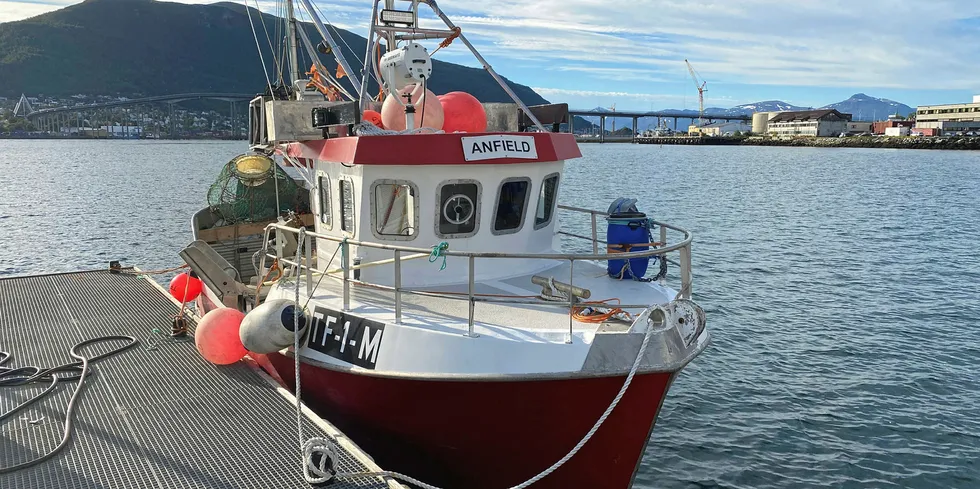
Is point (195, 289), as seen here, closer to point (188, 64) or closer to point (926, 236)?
point (926, 236)

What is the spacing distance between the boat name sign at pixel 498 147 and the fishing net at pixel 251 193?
6129 mm

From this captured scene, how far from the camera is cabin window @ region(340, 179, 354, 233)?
8.10 meters

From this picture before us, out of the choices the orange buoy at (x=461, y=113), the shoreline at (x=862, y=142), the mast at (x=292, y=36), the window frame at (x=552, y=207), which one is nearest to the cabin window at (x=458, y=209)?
the window frame at (x=552, y=207)

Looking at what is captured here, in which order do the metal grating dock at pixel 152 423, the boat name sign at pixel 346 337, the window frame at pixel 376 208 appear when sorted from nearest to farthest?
1. the metal grating dock at pixel 152 423
2. the boat name sign at pixel 346 337
3. the window frame at pixel 376 208

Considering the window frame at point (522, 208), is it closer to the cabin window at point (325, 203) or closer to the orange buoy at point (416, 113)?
the orange buoy at point (416, 113)

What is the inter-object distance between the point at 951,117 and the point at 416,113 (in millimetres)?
165819

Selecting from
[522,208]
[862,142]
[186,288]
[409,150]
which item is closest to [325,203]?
[409,150]

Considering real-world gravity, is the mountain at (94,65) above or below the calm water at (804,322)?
above

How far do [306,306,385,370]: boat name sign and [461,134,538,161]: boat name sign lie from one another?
2.09 m

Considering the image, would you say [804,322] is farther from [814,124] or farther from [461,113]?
[814,124]

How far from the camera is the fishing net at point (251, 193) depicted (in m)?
12.8

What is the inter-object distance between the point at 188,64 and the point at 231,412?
216 metres

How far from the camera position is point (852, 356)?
13.2m

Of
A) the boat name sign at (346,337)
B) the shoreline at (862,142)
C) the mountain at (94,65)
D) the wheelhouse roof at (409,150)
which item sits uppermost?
the mountain at (94,65)
